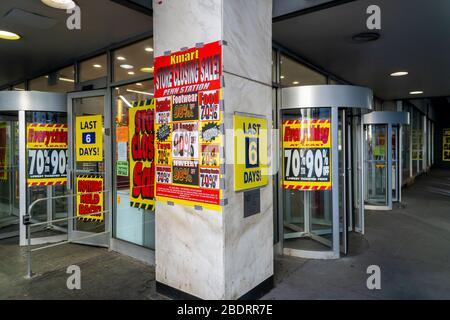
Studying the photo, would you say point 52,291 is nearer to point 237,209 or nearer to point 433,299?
point 237,209

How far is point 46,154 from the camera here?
4973 millimetres

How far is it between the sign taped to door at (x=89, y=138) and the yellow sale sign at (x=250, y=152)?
262cm

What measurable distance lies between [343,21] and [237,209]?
107 inches

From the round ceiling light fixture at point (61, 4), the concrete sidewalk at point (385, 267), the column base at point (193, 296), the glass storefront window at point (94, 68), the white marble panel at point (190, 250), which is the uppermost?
the round ceiling light fixture at point (61, 4)

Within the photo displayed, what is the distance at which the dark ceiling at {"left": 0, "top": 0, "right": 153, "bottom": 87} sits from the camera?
3455mm

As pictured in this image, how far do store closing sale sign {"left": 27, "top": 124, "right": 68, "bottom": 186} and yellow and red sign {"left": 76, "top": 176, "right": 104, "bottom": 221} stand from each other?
0.50 m

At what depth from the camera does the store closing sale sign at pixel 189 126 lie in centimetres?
269

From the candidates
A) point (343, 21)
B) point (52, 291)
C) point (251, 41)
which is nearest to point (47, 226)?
point (52, 291)

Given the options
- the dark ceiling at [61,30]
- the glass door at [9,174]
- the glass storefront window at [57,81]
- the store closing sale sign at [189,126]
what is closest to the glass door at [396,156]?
the dark ceiling at [61,30]

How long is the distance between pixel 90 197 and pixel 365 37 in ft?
14.9

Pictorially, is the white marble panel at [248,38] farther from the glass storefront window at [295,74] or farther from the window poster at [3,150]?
the window poster at [3,150]

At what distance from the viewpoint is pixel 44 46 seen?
→ 4703 mm
